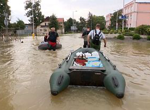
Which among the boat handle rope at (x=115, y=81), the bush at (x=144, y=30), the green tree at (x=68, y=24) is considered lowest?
the boat handle rope at (x=115, y=81)

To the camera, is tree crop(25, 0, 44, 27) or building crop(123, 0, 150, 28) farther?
tree crop(25, 0, 44, 27)

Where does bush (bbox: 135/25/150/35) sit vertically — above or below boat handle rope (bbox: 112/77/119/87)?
above

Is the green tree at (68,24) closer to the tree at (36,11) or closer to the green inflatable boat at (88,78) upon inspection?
the tree at (36,11)

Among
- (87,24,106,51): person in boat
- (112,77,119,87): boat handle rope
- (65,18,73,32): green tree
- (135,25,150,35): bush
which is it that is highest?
(65,18,73,32): green tree

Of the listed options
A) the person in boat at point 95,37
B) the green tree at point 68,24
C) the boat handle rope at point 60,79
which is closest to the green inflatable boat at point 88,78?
the boat handle rope at point 60,79

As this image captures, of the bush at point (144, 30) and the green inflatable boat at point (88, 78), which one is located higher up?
the bush at point (144, 30)

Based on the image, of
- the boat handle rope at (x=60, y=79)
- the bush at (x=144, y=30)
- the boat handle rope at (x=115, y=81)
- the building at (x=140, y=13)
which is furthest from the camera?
the building at (x=140, y=13)

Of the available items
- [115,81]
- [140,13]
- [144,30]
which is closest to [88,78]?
[115,81]

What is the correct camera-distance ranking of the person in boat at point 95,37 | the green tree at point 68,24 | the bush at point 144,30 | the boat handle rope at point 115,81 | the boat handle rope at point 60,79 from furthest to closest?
the green tree at point 68,24, the bush at point 144,30, the person in boat at point 95,37, the boat handle rope at point 60,79, the boat handle rope at point 115,81

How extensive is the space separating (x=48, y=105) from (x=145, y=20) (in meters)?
50.9

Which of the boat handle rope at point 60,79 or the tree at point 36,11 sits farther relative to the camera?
the tree at point 36,11

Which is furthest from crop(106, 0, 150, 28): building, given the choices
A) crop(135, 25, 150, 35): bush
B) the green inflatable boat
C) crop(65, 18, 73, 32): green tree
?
the green inflatable boat

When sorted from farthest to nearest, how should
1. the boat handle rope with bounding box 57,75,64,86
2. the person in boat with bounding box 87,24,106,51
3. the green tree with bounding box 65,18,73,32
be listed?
the green tree with bounding box 65,18,73,32 < the person in boat with bounding box 87,24,106,51 < the boat handle rope with bounding box 57,75,64,86

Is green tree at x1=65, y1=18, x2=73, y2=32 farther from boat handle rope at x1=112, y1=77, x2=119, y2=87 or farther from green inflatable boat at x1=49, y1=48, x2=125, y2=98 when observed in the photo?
boat handle rope at x1=112, y1=77, x2=119, y2=87
